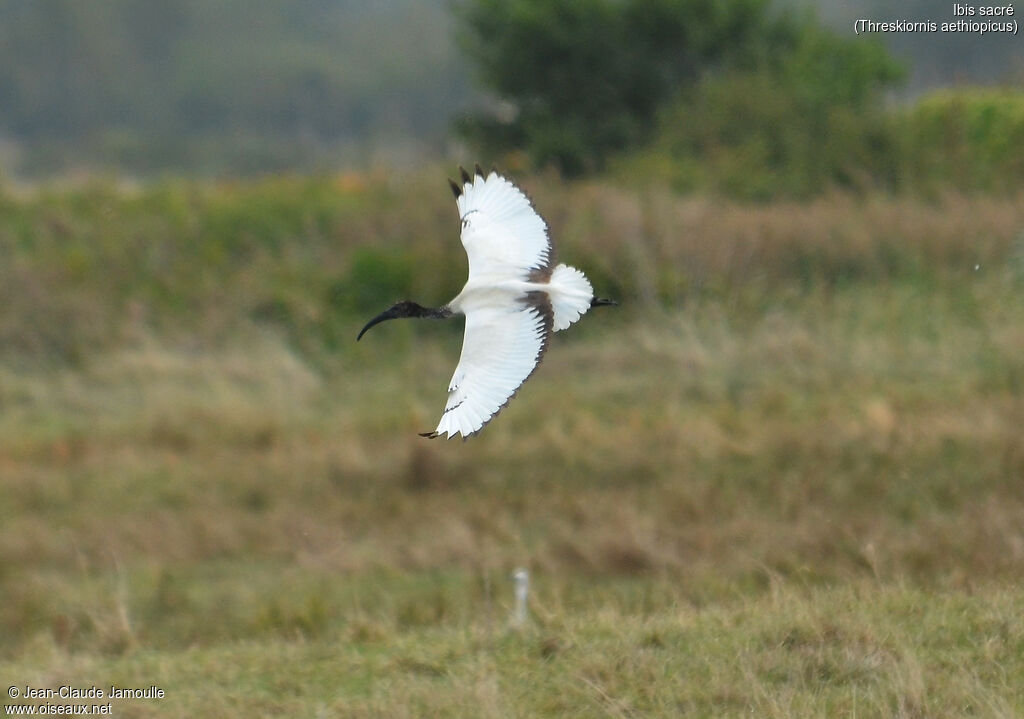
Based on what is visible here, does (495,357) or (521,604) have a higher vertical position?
(495,357)

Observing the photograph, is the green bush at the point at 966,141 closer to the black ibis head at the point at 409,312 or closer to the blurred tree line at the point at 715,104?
the blurred tree line at the point at 715,104

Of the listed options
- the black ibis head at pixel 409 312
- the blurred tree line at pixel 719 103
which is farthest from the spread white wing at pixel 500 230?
the blurred tree line at pixel 719 103

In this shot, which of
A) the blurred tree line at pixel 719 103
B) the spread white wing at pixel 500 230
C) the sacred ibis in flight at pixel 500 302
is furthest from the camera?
the blurred tree line at pixel 719 103

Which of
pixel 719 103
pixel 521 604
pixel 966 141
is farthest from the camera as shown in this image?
pixel 719 103

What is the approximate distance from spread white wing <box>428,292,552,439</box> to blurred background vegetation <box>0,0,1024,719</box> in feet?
4.46

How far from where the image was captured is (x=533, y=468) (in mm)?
Answer: 12969

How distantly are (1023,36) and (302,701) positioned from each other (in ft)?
99.5

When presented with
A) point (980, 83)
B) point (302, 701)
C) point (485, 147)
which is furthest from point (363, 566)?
point (485, 147)

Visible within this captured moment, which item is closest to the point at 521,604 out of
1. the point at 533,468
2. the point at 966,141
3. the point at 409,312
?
the point at 409,312

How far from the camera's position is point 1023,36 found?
3350cm

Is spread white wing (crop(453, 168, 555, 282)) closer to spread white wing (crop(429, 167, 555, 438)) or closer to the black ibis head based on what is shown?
spread white wing (crop(429, 167, 555, 438))

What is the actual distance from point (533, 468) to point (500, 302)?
676 cm

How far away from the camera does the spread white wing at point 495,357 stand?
19.4 feet

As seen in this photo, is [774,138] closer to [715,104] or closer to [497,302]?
[715,104]
